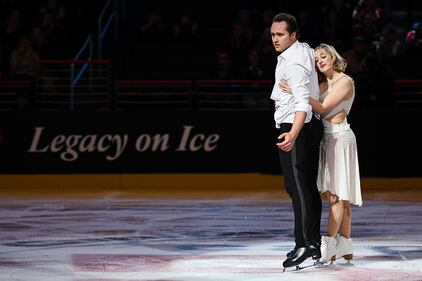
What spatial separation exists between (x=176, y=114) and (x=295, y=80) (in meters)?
9.25

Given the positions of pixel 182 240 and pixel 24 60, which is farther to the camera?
pixel 24 60

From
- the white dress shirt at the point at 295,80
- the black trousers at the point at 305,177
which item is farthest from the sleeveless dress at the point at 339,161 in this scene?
the white dress shirt at the point at 295,80

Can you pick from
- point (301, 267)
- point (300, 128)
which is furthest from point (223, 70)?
point (300, 128)

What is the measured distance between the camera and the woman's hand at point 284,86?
29.9 feet

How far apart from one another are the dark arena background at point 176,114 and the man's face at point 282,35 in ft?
11.9

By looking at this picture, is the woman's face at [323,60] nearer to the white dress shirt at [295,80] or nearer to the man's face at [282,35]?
the white dress shirt at [295,80]

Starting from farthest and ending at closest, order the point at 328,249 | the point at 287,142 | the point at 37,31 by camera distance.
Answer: the point at 37,31
the point at 328,249
the point at 287,142

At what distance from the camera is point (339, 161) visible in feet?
31.4

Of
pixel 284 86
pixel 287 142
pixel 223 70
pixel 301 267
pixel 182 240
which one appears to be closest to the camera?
pixel 287 142

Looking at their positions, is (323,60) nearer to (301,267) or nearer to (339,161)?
(339,161)

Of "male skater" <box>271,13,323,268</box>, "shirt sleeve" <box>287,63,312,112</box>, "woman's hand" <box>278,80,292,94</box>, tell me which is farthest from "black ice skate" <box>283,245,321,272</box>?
"woman's hand" <box>278,80,292,94</box>

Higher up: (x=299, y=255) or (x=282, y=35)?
(x=282, y=35)

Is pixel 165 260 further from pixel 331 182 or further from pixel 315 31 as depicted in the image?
pixel 315 31

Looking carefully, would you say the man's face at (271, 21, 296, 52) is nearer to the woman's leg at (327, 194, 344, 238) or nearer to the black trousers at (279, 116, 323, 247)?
the black trousers at (279, 116, 323, 247)
